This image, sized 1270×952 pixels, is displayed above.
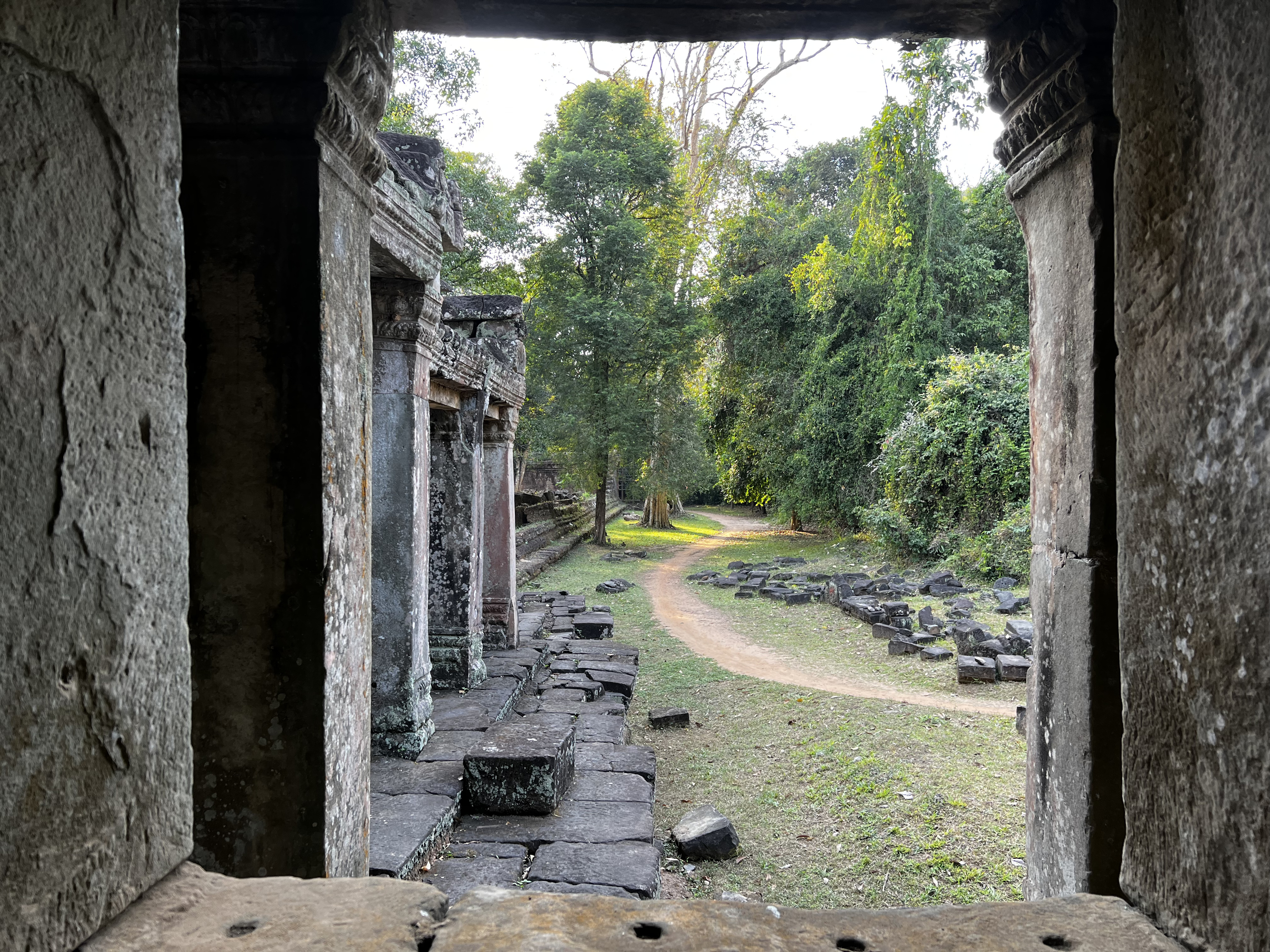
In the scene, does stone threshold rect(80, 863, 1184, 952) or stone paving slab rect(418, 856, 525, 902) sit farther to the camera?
stone paving slab rect(418, 856, 525, 902)

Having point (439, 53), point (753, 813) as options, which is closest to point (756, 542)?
point (439, 53)

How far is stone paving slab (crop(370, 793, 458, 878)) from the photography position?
3566 millimetres

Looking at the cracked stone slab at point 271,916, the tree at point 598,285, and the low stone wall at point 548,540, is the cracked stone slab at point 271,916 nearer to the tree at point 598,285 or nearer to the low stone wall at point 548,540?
the low stone wall at point 548,540

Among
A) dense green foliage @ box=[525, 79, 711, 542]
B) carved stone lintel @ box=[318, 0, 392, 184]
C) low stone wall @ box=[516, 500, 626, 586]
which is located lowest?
low stone wall @ box=[516, 500, 626, 586]

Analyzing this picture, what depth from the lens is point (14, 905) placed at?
1.09m

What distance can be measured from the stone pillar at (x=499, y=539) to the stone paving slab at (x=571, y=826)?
363 cm

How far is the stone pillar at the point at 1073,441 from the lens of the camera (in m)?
2.03

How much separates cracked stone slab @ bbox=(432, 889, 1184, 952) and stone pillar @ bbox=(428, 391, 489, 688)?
5.06m

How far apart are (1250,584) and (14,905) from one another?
1869 mm

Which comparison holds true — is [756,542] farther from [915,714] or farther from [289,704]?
[289,704]

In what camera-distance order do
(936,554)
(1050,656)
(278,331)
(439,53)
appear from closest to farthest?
(278,331)
(1050,656)
(439,53)
(936,554)

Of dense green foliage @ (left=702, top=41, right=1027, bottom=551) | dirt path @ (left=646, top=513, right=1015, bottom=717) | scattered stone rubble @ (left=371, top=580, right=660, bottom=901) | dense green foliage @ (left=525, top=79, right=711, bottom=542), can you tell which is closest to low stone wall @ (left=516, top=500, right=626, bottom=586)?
dense green foliage @ (left=525, top=79, right=711, bottom=542)

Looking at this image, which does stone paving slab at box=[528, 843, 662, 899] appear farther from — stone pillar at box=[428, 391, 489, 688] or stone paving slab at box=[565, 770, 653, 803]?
stone pillar at box=[428, 391, 489, 688]

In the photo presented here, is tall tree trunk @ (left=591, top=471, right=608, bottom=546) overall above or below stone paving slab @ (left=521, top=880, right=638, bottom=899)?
above
